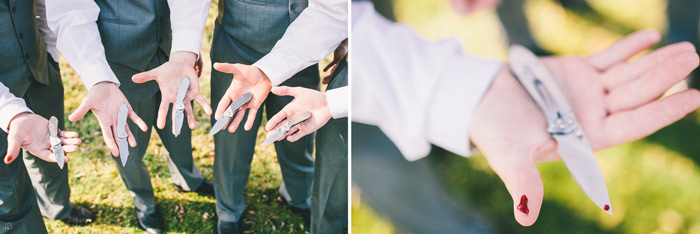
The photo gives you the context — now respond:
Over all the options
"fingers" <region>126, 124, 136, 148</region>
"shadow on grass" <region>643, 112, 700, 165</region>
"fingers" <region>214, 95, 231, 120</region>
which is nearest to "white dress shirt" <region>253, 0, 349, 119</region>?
"fingers" <region>214, 95, 231, 120</region>

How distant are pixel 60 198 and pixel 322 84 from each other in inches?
29.0

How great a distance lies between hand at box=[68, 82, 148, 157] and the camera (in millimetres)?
935

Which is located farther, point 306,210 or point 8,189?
point 306,210

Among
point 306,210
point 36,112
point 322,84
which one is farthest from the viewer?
point 306,210

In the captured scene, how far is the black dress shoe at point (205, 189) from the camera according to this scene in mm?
1188

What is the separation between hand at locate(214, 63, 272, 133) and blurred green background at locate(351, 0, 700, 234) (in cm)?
33

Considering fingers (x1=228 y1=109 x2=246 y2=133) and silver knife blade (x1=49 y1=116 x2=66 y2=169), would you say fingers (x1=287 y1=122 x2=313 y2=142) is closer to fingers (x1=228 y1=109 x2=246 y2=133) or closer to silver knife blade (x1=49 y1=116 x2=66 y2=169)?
fingers (x1=228 y1=109 x2=246 y2=133)

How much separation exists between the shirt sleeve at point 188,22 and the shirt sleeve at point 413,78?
343 millimetres

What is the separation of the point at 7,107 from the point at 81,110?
0.13m

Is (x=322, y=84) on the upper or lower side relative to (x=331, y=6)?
lower

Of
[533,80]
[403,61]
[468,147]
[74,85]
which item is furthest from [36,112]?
[533,80]

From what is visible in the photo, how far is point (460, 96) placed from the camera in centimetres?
99

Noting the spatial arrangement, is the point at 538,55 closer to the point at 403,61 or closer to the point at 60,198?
the point at 403,61

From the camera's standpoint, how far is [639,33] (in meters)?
0.95
